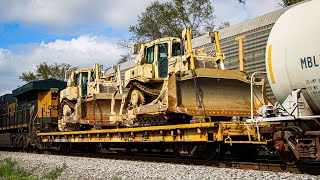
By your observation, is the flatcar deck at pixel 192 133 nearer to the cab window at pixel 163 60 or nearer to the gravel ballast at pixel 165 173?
the gravel ballast at pixel 165 173

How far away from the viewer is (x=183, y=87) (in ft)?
35.8

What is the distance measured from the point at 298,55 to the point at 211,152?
14.4 feet

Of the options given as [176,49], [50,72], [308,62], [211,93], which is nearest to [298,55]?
[308,62]

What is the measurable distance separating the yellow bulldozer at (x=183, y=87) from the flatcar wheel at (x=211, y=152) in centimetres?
71

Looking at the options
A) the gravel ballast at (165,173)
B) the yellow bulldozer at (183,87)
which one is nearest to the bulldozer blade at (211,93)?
the yellow bulldozer at (183,87)

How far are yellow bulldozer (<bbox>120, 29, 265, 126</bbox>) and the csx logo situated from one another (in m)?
3.66

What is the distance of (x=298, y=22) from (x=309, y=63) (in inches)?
32.1

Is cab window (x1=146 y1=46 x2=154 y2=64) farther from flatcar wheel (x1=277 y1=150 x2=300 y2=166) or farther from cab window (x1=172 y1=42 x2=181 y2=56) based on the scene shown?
flatcar wheel (x1=277 y1=150 x2=300 y2=166)

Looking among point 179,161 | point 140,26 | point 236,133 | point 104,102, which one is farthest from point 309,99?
point 140,26

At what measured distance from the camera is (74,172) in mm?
9812

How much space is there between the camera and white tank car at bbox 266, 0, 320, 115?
6.86 m

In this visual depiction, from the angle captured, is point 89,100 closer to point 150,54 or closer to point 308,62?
point 150,54

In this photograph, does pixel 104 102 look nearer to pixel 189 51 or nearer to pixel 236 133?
pixel 189 51

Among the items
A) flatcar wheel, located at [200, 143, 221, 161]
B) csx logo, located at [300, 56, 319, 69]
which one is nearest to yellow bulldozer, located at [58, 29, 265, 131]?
flatcar wheel, located at [200, 143, 221, 161]
